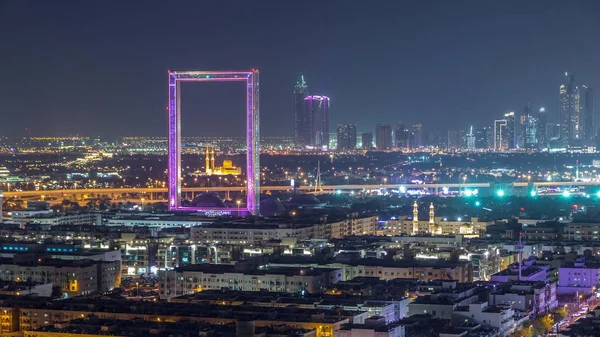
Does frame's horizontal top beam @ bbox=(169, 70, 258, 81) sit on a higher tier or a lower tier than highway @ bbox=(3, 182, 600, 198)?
higher

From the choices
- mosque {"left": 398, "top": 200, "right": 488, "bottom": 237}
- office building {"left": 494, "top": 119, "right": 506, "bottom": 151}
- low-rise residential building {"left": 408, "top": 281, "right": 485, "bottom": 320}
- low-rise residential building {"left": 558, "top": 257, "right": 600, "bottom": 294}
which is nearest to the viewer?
low-rise residential building {"left": 408, "top": 281, "right": 485, "bottom": 320}

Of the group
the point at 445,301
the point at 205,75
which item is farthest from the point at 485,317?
the point at 205,75

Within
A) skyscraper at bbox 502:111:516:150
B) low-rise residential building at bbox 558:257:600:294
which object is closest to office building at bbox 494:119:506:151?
skyscraper at bbox 502:111:516:150

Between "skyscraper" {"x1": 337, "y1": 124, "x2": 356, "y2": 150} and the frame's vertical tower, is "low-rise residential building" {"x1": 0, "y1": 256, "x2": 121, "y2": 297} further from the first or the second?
"skyscraper" {"x1": 337, "y1": 124, "x2": 356, "y2": 150}

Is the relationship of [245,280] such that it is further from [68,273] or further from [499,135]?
[499,135]

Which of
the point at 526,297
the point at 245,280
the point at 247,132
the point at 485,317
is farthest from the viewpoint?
the point at 247,132
